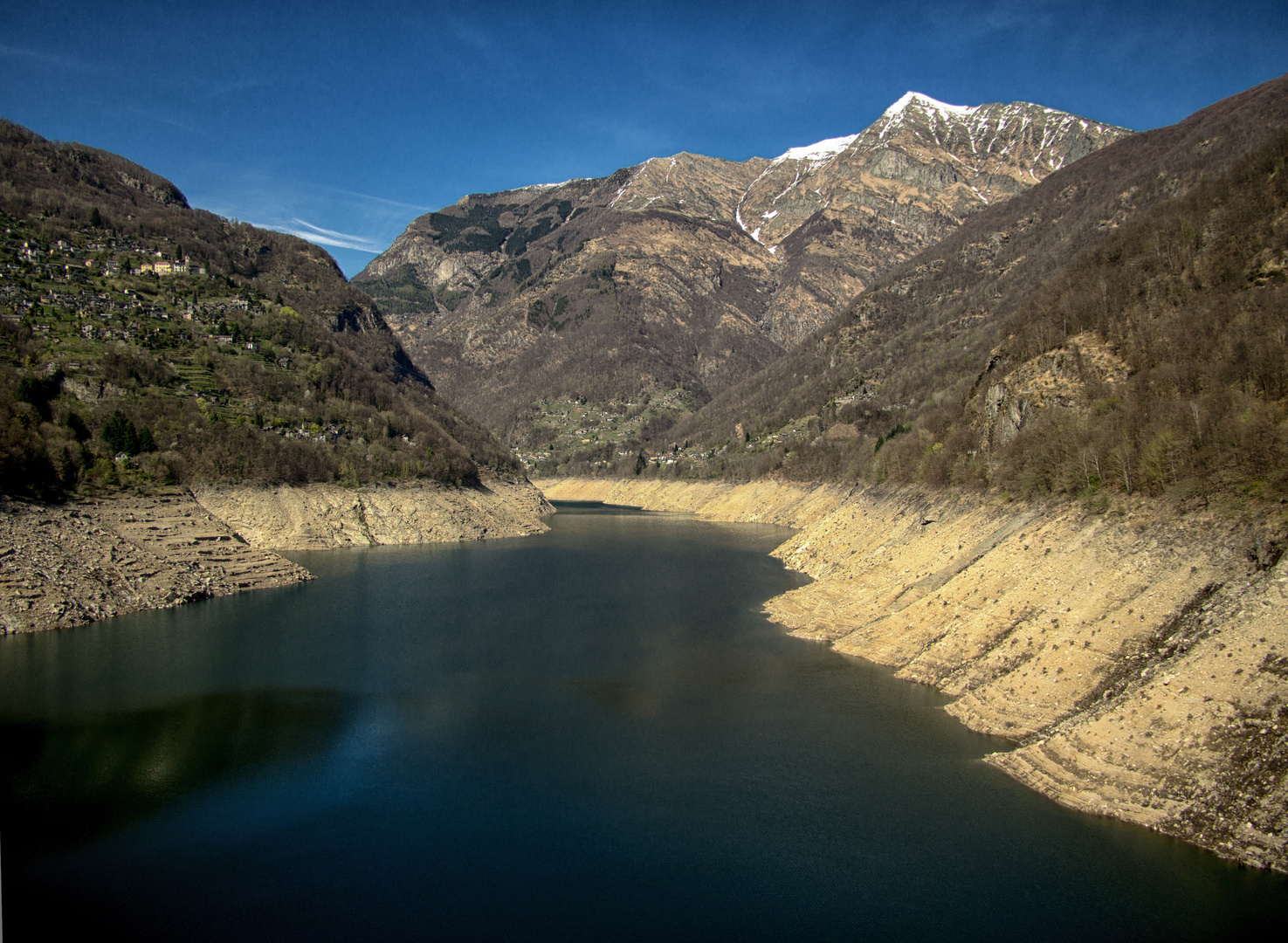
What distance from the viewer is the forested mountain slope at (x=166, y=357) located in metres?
55.1

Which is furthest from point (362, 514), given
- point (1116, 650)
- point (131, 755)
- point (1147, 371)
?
point (1116, 650)

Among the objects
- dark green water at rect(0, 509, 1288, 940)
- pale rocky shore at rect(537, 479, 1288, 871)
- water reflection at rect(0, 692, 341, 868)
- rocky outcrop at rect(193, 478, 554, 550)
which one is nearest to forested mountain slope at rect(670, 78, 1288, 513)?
pale rocky shore at rect(537, 479, 1288, 871)

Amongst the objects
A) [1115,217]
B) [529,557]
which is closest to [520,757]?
[529,557]

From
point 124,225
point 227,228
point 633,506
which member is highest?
point 227,228

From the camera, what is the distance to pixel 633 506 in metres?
162

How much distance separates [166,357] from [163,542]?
38023mm

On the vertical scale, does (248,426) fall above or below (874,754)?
above

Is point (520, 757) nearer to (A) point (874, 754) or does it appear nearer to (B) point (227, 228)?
(A) point (874, 754)

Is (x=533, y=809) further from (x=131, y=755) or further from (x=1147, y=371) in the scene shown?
(x=1147, y=371)

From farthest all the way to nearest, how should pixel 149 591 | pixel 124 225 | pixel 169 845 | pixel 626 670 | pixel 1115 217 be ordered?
pixel 1115 217
pixel 124 225
pixel 149 591
pixel 626 670
pixel 169 845

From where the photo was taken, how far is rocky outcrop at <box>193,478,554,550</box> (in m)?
66.0

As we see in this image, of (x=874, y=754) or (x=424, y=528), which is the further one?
(x=424, y=528)

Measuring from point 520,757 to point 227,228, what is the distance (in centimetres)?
14094

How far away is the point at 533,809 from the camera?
1964 centimetres
